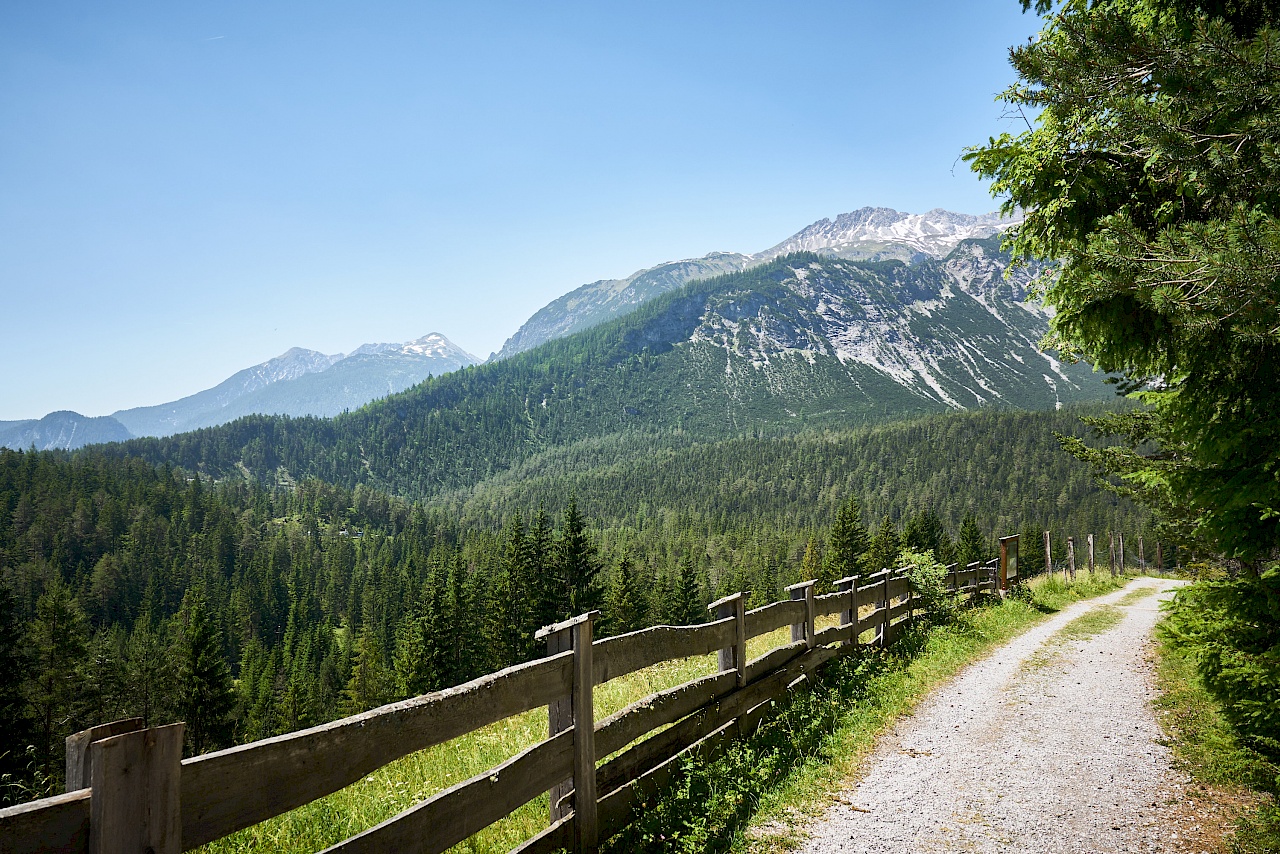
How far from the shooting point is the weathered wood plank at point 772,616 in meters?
7.28

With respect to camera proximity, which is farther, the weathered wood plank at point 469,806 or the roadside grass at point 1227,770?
the roadside grass at point 1227,770

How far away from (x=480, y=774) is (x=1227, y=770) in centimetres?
691

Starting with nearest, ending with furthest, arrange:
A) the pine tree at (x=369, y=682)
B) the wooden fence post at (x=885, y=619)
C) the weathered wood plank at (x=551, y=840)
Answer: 1. the weathered wood plank at (x=551, y=840)
2. the wooden fence post at (x=885, y=619)
3. the pine tree at (x=369, y=682)

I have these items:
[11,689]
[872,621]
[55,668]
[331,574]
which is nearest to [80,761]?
[872,621]

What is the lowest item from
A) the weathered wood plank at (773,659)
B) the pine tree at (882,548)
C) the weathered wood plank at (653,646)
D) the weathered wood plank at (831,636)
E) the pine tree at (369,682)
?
the pine tree at (369,682)

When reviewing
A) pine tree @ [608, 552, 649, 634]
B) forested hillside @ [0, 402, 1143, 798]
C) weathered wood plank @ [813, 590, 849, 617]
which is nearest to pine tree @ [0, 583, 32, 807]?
forested hillside @ [0, 402, 1143, 798]

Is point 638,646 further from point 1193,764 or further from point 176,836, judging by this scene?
point 1193,764

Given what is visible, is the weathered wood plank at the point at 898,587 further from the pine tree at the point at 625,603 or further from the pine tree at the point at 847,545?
the pine tree at the point at 847,545

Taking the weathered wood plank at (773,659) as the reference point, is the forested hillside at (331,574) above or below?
below

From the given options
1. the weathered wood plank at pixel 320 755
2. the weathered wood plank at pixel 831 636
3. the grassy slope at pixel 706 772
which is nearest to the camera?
the weathered wood plank at pixel 320 755

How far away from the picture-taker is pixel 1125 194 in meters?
5.53

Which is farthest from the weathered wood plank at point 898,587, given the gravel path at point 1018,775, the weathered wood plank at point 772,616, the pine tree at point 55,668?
the pine tree at point 55,668

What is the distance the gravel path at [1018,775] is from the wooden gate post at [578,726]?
1.75 metres

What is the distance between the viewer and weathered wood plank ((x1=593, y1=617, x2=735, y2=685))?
16.6 ft
